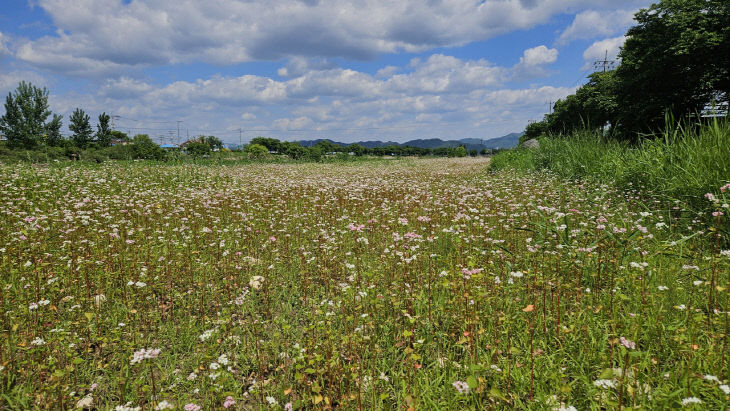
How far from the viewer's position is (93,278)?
4.36 m

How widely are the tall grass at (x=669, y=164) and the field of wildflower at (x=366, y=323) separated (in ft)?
1.27

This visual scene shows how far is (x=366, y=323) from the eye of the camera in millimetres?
3127

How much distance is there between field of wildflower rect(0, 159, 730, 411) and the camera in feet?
7.92

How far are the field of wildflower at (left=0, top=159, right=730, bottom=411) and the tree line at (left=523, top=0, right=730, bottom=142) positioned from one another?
19.2 meters

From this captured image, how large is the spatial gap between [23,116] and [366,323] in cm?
8959

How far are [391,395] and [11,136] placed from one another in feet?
292

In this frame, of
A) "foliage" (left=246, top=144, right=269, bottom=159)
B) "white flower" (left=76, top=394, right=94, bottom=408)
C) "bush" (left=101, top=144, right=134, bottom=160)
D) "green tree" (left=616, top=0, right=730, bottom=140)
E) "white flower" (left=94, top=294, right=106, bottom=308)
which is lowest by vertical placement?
"white flower" (left=76, top=394, right=94, bottom=408)

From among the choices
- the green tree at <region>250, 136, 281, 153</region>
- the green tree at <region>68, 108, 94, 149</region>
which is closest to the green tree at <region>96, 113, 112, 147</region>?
the green tree at <region>68, 108, 94, 149</region>

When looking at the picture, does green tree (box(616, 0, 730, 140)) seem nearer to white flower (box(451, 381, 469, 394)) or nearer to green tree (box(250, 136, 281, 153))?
white flower (box(451, 381, 469, 394))

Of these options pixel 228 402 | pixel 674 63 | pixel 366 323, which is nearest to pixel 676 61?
pixel 674 63

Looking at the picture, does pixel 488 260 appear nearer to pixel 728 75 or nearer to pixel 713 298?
pixel 713 298

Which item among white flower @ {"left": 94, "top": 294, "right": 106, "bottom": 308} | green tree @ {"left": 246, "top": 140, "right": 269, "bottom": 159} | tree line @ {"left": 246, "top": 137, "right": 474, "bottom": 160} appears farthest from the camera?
tree line @ {"left": 246, "top": 137, "right": 474, "bottom": 160}

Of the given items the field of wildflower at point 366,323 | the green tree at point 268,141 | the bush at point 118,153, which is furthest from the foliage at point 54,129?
the field of wildflower at point 366,323

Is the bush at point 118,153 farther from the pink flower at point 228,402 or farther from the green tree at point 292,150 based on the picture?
the pink flower at point 228,402
